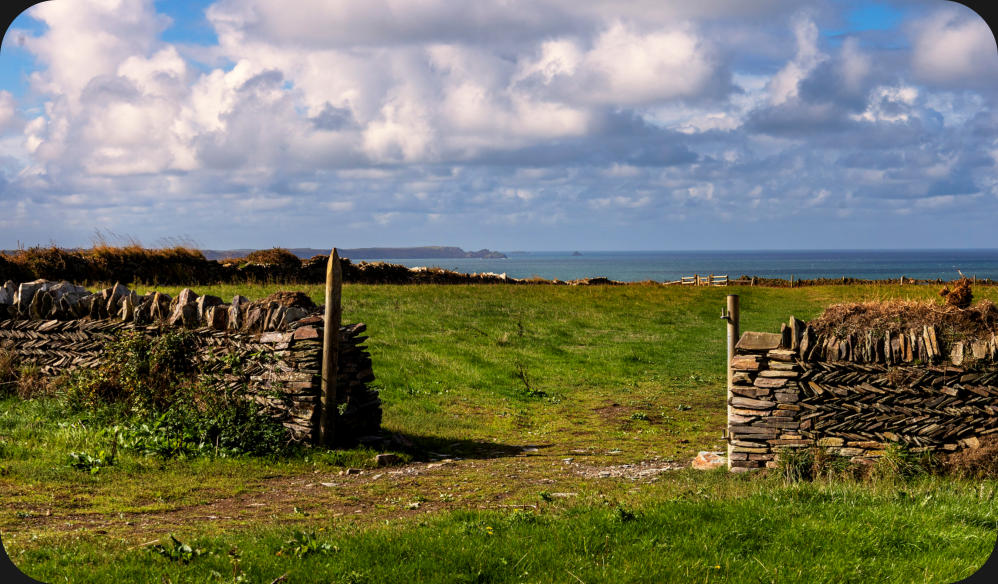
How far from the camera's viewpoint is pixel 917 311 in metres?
13.2

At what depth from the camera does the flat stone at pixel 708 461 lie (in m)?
12.6

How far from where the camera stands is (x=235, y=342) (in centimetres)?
1380

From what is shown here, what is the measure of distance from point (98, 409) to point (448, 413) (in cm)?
800

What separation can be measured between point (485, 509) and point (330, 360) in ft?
16.9

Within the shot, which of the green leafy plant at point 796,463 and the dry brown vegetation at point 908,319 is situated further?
the dry brown vegetation at point 908,319

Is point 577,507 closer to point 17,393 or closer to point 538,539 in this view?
point 538,539

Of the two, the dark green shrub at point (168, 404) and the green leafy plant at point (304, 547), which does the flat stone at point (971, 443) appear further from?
the dark green shrub at point (168, 404)

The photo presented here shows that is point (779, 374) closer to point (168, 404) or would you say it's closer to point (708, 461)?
point (708, 461)

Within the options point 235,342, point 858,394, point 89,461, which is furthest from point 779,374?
point 89,461

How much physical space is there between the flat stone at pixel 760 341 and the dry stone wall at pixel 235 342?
7.22m

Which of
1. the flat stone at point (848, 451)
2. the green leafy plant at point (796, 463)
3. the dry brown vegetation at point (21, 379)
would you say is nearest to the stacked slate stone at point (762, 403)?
the green leafy plant at point (796, 463)

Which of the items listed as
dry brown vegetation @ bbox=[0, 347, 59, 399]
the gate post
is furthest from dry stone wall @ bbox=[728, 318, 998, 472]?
dry brown vegetation @ bbox=[0, 347, 59, 399]

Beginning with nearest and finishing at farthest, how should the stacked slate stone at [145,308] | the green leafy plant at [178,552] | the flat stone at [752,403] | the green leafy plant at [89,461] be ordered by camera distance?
the green leafy plant at [178,552] < the green leafy plant at [89,461] < the flat stone at [752,403] < the stacked slate stone at [145,308]

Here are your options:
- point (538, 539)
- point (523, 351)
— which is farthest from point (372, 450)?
point (523, 351)
